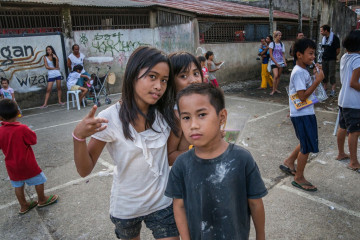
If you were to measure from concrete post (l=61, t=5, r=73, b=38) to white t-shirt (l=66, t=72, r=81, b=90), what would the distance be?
1.56 meters

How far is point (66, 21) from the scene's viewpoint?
348 inches

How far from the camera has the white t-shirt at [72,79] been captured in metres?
8.18

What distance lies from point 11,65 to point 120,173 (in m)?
8.02

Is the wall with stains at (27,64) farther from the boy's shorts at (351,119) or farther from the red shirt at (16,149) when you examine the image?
the boy's shorts at (351,119)

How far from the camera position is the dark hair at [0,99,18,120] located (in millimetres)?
2916

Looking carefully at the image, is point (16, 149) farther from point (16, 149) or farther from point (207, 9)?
point (207, 9)

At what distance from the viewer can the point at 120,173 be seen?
168cm

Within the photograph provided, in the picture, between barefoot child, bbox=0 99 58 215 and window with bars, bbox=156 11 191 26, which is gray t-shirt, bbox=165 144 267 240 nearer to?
barefoot child, bbox=0 99 58 215

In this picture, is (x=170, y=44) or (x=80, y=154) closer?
(x=80, y=154)

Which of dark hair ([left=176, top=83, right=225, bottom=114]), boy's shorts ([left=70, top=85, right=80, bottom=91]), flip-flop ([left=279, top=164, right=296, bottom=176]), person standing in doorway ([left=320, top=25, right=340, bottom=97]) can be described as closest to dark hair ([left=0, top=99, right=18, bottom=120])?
dark hair ([left=176, top=83, right=225, bottom=114])

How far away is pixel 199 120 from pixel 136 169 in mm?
534

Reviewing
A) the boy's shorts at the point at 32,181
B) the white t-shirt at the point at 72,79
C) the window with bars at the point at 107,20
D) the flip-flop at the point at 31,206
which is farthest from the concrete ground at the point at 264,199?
the window with bars at the point at 107,20

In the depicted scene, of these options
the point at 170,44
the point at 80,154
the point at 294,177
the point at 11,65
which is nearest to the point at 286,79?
the point at 170,44

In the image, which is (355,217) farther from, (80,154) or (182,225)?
(80,154)
